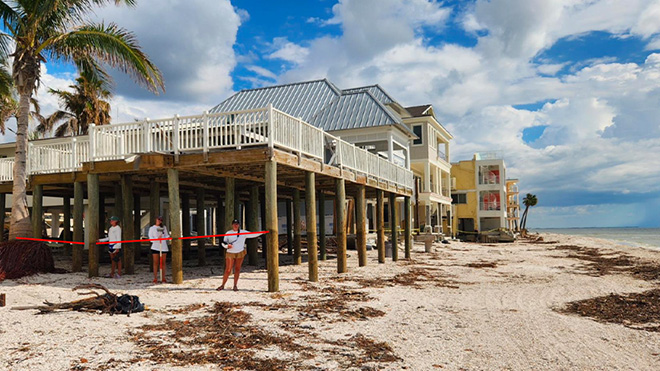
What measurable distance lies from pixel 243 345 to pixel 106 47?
37.3 feet

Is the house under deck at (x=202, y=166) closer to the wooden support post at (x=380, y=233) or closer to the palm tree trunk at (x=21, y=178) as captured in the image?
the palm tree trunk at (x=21, y=178)

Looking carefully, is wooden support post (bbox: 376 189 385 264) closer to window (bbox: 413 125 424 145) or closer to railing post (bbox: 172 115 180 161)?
railing post (bbox: 172 115 180 161)

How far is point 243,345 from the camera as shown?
24.0 ft

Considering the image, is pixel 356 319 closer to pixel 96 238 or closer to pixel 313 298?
pixel 313 298

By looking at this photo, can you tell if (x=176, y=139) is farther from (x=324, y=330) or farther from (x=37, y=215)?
(x=37, y=215)

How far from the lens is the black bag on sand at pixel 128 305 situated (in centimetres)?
926

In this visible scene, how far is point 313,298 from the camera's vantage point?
1154 centimetres

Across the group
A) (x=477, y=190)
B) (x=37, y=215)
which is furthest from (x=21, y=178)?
(x=477, y=190)

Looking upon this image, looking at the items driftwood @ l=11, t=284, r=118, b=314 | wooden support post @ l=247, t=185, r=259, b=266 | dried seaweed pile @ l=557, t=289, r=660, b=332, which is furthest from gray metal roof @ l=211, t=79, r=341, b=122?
driftwood @ l=11, t=284, r=118, b=314

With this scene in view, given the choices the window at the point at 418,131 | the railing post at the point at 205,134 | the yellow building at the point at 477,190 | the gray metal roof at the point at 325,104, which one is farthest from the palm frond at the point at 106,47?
the yellow building at the point at 477,190

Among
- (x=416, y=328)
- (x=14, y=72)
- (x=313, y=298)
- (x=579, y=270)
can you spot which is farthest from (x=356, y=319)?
(x=579, y=270)

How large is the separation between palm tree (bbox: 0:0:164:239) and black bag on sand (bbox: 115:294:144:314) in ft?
25.1

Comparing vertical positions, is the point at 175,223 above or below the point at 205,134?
below

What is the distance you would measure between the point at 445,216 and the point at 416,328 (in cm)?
4234
